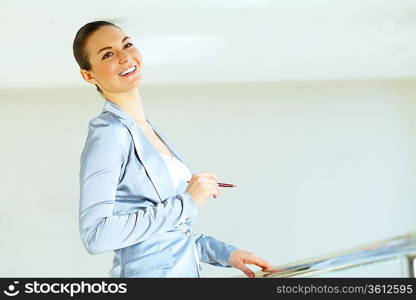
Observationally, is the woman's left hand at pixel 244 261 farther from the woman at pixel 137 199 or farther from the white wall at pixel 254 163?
the white wall at pixel 254 163

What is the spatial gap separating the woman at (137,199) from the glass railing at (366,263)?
5cm

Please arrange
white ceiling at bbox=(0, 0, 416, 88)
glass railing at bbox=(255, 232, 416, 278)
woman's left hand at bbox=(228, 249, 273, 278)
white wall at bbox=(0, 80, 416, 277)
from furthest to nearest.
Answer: white wall at bbox=(0, 80, 416, 277)
white ceiling at bbox=(0, 0, 416, 88)
woman's left hand at bbox=(228, 249, 273, 278)
glass railing at bbox=(255, 232, 416, 278)

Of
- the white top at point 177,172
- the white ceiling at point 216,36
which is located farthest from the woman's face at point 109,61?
the white ceiling at point 216,36

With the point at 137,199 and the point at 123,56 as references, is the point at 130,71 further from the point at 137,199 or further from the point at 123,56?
the point at 137,199

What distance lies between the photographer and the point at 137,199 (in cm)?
65

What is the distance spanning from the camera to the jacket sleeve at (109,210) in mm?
623

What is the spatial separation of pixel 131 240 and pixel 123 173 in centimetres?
7

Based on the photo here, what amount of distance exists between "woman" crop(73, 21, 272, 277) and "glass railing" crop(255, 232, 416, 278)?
53mm

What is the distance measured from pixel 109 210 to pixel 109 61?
186 millimetres

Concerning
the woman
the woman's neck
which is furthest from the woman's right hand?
the woman's neck

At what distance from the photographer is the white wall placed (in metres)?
1.44

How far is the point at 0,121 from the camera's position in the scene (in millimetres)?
1444

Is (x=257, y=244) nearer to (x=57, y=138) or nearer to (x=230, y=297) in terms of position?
(x=57, y=138)

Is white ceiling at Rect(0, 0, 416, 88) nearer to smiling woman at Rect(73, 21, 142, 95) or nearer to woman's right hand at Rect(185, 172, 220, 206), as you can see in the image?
smiling woman at Rect(73, 21, 142, 95)
